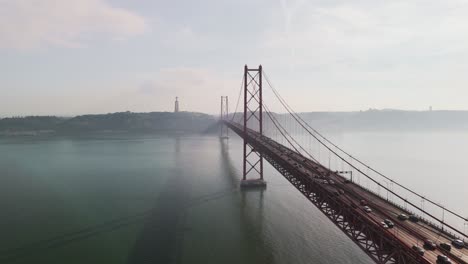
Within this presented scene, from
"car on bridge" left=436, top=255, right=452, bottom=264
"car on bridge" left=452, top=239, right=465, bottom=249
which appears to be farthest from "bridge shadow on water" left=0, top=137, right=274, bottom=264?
"car on bridge" left=436, top=255, right=452, bottom=264

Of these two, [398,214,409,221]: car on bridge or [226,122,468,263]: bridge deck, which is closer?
[226,122,468,263]: bridge deck

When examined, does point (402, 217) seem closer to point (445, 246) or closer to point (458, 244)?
point (458, 244)

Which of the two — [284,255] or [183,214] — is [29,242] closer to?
[183,214]

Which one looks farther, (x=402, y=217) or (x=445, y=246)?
(x=402, y=217)

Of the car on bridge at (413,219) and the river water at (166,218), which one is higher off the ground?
the car on bridge at (413,219)

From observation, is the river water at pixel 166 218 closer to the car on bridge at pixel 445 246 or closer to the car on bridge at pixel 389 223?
the car on bridge at pixel 389 223

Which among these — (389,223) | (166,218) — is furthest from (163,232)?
(389,223)

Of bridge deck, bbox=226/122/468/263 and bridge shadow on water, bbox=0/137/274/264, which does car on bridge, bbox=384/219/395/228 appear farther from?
bridge shadow on water, bbox=0/137/274/264

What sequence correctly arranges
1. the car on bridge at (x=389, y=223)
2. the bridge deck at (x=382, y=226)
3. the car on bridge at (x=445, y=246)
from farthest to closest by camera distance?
the car on bridge at (x=389, y=223) → the car on bridge at (x=445, y=246) → the bridge deck at (x=382, y=226)

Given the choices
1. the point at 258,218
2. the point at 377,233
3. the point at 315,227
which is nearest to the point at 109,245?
the point at 258,218

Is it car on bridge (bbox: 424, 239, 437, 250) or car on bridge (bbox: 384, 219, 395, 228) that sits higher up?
car on bridge (bbox: 384, 219, 395, 228)

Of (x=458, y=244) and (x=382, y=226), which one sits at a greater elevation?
(x=382, y=226)

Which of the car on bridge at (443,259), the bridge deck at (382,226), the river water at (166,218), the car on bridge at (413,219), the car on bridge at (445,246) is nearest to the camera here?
the car on bridge at (443,259)

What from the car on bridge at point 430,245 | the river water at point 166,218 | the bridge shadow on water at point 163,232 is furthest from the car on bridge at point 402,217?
the bridge shadow on water at point 163,232
